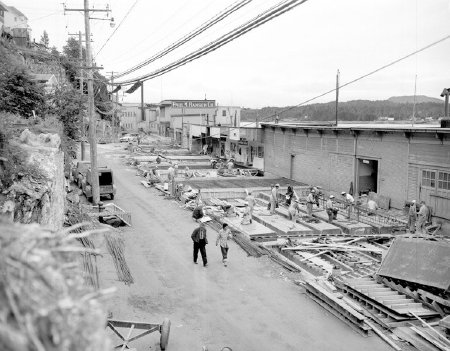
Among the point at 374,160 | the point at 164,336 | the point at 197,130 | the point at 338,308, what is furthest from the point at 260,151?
the point at 164,336

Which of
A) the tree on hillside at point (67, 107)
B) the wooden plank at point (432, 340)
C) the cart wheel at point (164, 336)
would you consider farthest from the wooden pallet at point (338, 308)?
the tree on hillside at point (67, 107)

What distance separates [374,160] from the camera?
86.0ft

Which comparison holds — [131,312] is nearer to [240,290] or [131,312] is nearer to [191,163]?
[240,290]

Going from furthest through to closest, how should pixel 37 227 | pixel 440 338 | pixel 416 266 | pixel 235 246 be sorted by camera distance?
pixel 235 246
pixel 416 266
pixel 440 338
pixel 37 227

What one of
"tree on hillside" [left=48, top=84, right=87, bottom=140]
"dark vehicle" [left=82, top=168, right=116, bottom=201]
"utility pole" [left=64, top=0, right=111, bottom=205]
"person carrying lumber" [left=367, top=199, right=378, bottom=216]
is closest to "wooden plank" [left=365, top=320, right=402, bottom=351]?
"person carrying lumber" [left=367, top=199, right=378, bottom=216]

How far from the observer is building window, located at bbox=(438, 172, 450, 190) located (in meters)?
21.1

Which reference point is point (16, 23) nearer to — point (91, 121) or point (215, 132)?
point (215, 132)

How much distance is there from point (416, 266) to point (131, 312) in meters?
8.10

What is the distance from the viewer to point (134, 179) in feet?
123

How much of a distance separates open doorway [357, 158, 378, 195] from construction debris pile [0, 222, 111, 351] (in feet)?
86.3

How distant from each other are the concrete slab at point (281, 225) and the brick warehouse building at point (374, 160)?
6.20m

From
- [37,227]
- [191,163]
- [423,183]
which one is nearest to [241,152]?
[191,163]

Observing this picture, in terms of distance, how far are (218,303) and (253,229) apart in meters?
7.65

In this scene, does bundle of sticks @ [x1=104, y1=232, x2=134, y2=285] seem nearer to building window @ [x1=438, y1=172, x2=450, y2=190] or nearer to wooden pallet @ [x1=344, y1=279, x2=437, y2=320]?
wooden pallet @ [x1=344, y1=279, x2=437, y2=320]
